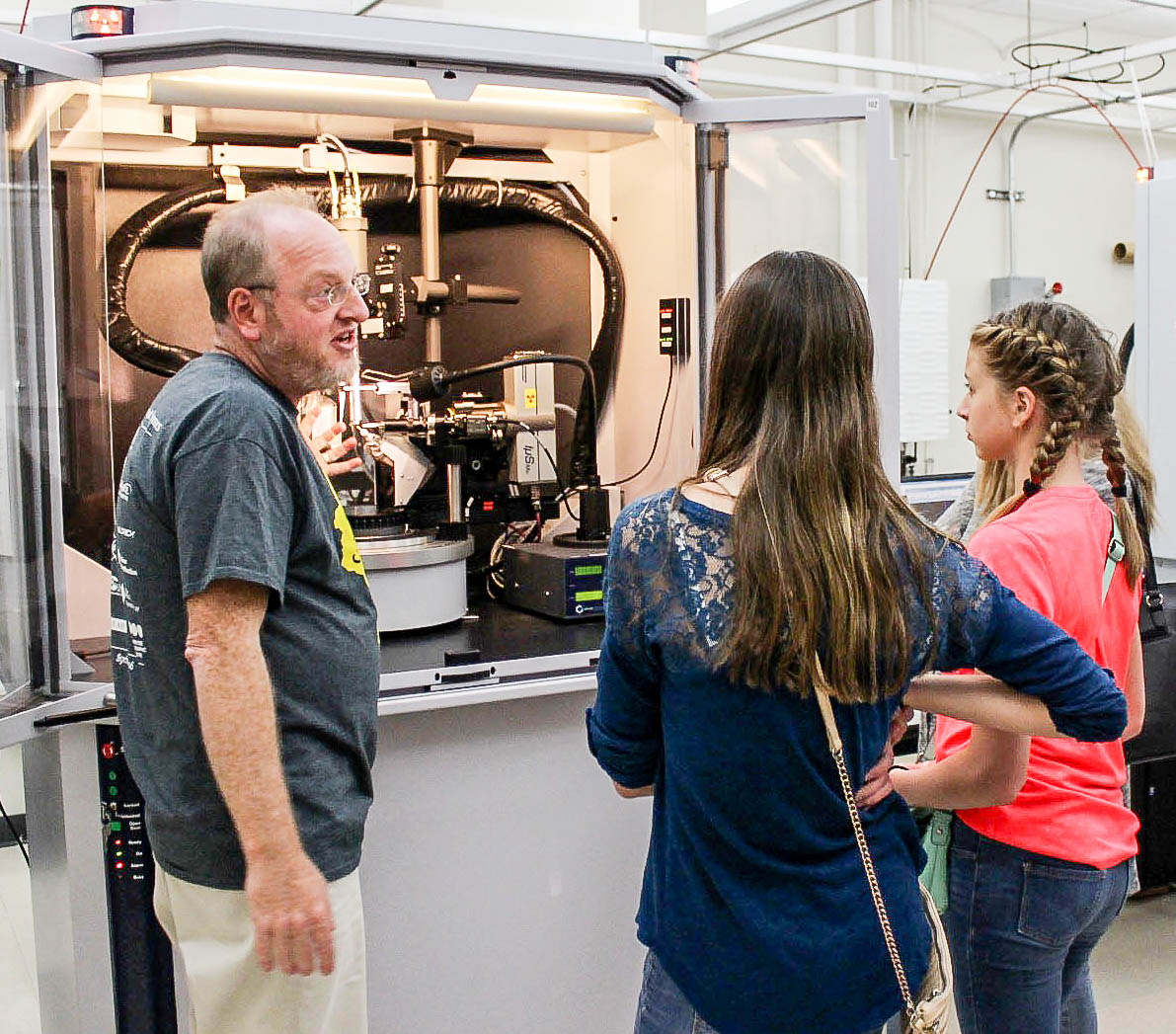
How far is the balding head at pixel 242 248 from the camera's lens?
1.52 m

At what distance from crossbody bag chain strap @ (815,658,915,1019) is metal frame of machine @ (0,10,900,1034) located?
103 centimetres

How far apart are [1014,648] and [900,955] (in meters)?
0.30

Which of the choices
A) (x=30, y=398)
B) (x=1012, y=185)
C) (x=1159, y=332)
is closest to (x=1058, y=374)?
(x=30, y=398)

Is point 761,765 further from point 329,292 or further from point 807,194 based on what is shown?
point 807,194

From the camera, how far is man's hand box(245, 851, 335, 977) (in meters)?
1.40

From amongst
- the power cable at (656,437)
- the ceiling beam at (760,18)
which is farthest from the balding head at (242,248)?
the ceiling beam at (760,18)

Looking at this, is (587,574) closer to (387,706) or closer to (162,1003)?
(387,706)

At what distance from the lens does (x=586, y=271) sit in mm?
2855

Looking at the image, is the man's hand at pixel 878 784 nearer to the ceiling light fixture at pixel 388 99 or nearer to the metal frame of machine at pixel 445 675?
the metal frame of machine at pixel 445 675

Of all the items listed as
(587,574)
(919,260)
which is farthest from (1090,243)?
(587,574)

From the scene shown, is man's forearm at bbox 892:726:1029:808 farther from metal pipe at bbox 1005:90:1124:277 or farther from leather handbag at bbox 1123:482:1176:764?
metal pipe at bbox 1005:90:1124:277

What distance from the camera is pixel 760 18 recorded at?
4.29 m

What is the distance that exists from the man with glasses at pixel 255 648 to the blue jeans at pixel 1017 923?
73cm

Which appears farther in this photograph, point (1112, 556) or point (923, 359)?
point (923, 359)
